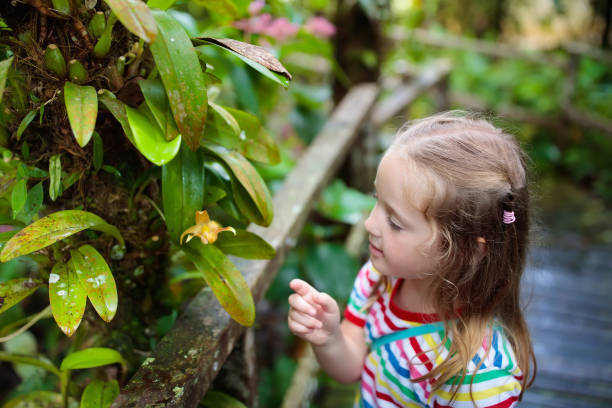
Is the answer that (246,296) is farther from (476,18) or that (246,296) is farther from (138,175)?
(476,18)

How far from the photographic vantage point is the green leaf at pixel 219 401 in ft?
3.41

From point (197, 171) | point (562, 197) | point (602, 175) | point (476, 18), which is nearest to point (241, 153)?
point (197, 171)

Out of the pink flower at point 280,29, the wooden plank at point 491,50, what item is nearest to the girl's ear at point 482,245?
the pink flower at point 280,29

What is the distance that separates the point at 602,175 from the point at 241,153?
5.33 metres

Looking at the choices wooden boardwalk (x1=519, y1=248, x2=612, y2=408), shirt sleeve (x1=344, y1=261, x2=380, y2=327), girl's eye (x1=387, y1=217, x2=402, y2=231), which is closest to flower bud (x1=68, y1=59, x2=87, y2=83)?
Result: girl's eye (x1=387, y1=217, x2=402, y2=231)

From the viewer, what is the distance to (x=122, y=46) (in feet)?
2.77

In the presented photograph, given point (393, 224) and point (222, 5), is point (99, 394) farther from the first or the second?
point (222, 5)

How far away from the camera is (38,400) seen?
41.0 inches

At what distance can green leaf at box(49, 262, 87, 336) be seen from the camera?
2.42 feet

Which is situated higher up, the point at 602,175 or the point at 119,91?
the point at 119,91

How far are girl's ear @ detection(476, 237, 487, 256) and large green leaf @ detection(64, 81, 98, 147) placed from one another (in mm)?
679

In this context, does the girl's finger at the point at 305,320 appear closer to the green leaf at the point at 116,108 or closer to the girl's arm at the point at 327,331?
the girl's arm at the point at 327,331

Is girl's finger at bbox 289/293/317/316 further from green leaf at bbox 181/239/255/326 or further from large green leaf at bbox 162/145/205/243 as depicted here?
large green leaf at bbox 162/145/205/243

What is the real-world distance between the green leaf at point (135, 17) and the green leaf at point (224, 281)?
40 centimetres
